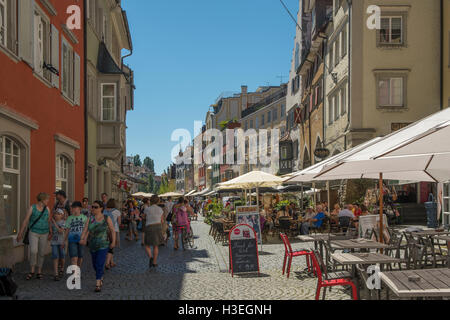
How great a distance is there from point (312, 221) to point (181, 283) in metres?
10.8

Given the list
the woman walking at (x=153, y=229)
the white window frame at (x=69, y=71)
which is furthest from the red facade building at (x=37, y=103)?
the woman walking at (x=153, y=229)

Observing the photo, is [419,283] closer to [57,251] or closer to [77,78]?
[57,251]

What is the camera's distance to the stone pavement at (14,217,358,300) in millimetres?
9047

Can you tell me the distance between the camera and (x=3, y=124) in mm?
11734

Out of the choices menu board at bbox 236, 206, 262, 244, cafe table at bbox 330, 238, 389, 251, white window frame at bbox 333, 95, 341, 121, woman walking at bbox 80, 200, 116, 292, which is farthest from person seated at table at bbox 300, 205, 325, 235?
woman walking at bbox 80, 200, 116, 292

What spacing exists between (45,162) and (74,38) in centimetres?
558

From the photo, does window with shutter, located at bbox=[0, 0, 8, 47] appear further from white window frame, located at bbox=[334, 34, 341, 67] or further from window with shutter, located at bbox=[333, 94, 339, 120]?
window with shutter, located at bbox=[333, 94, 339, 120]

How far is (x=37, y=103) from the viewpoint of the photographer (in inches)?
563

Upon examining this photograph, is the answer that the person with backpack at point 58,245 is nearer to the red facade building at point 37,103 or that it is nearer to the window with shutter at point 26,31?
the red facade building at point 37,103

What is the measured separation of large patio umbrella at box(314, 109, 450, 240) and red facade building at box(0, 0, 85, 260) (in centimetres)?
705

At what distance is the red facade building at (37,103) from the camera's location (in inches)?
487

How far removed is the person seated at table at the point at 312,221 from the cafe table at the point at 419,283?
45.8 feet

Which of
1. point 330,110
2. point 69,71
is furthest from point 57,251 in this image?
point 330,110
